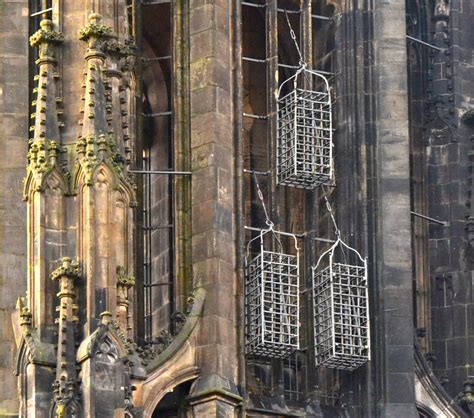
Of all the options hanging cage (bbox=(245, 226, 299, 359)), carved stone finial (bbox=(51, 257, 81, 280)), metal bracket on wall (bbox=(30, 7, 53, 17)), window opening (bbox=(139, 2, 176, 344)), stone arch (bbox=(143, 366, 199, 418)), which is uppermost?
metal bracket on wall (bbox=(30, 7, 53, 17))

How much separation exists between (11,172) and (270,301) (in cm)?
393

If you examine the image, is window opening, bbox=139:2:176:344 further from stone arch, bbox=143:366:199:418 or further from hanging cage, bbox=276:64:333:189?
hanging cage, bbox=276:64:333:189

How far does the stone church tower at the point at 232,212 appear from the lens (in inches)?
3514

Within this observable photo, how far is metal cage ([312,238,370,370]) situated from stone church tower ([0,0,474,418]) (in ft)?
0.09

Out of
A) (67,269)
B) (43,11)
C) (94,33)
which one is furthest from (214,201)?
(67,269)

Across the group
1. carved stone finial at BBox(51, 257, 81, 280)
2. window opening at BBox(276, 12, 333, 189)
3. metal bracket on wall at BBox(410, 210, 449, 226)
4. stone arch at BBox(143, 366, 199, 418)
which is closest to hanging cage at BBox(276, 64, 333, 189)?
window opening at BBox(276, 12, 333, 189)

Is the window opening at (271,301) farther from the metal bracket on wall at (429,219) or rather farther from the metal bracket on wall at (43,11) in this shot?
the metal bracket on wall at (43,11)

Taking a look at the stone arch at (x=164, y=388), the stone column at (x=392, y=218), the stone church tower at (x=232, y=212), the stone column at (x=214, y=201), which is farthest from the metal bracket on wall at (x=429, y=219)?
the stone arch at (x=164, y=388)

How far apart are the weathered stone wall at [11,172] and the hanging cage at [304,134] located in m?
3.71

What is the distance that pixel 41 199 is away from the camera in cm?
8938

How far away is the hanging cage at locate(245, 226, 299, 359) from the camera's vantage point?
92.2m

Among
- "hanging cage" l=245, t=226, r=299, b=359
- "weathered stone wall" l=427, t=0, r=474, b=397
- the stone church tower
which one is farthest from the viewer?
"weathered stone wall" l=427, t=0, r=474, b=397

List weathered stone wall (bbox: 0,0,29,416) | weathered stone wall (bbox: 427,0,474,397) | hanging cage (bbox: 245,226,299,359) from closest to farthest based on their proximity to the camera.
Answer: weathered stone wall (bbox: 0,0,29,416) → hanging cage (bbox: 245,226,299,359) → weathered stone wall (bbox: 427,0,474,397)

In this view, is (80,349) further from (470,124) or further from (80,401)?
(470,124)
